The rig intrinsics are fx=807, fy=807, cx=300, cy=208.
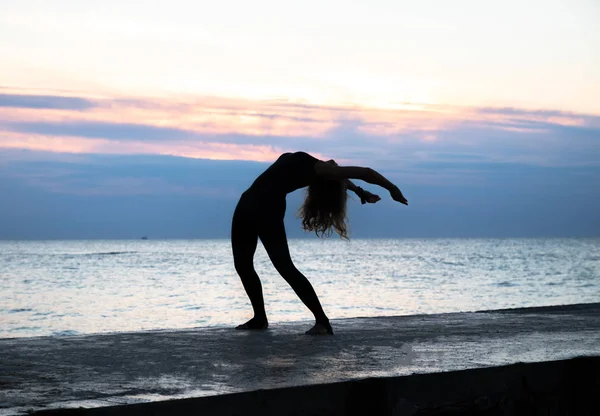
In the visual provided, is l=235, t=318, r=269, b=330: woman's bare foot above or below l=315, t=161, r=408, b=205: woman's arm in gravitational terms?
below

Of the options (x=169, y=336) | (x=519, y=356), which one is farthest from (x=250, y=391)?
(x=169, y=336)

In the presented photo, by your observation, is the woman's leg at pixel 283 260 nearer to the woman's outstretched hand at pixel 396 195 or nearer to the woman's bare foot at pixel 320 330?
the woman's bare foot at pixel 320 330

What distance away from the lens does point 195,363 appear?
4195mm

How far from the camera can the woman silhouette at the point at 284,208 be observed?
624 cm

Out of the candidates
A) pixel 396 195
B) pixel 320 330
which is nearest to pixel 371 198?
pixel 396 195

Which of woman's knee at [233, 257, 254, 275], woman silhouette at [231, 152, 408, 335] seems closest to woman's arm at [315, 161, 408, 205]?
woman silhouette at [231, 152, 408, 335]

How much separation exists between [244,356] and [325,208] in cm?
223

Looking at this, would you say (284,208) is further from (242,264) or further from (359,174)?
(359,174)

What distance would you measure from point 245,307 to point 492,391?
74.1ft

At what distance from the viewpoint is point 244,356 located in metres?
4.50

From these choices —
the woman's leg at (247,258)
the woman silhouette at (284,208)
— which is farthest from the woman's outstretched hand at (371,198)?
the woman's leg at (247,258)

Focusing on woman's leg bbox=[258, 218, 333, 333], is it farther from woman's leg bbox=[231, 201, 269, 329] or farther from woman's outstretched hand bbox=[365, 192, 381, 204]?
woman's outstretched hand bbox=[365, 192, 381, 204]

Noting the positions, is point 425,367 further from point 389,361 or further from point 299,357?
point 299,357

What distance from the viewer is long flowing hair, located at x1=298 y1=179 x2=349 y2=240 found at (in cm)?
648
